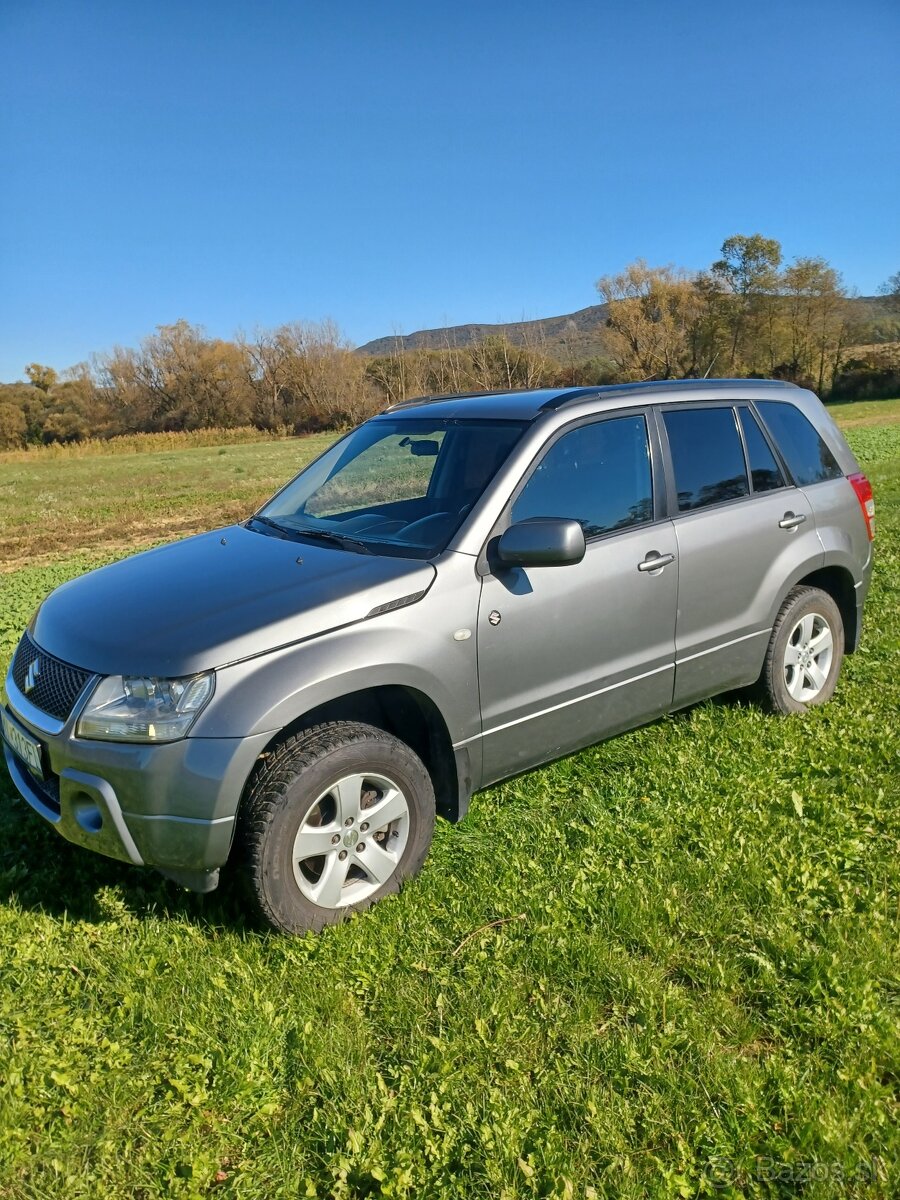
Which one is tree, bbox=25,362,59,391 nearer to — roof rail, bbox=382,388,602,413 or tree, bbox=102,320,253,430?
tree, bbox=102,320,253,430

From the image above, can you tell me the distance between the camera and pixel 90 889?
11.1 feet

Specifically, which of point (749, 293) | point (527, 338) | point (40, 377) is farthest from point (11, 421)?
point (749, 293)

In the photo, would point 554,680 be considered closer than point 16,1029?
No

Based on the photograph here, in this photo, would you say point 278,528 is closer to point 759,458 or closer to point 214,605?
point 214,605

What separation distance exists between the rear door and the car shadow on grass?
2.38m

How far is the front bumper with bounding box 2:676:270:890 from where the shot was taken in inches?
107

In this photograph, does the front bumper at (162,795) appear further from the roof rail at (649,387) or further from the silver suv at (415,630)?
the roof rail at (649,387)

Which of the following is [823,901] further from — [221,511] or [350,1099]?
[221,511]

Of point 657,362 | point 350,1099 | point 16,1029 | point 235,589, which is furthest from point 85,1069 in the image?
point 657,362

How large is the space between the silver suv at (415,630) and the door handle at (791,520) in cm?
2

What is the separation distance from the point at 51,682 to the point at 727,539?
Answer: 315 centimetres

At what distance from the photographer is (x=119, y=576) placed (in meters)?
3.68

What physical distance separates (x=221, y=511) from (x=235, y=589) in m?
16.2

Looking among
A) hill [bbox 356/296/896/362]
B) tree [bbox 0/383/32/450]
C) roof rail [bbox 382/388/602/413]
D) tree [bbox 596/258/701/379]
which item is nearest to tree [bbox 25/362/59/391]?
tree [bbox 0/383/32/450]
